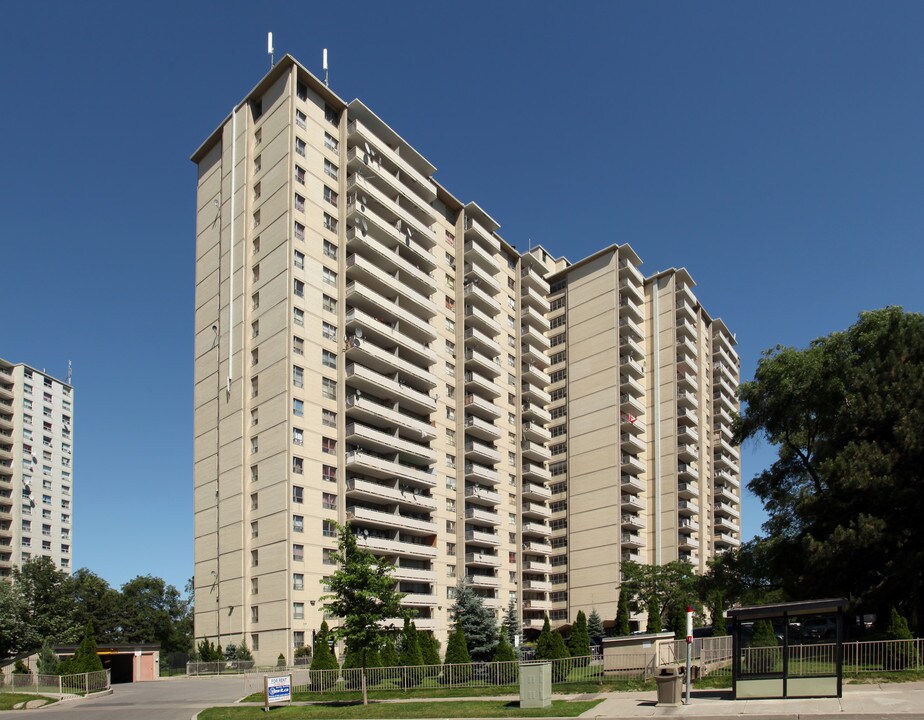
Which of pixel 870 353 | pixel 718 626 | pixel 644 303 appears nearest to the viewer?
pixel 870 353

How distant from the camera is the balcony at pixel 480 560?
8019 cm

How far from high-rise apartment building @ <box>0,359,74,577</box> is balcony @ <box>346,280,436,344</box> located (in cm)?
8015

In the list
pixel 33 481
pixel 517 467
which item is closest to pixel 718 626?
pixel 517 467

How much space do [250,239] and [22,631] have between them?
33480 mm

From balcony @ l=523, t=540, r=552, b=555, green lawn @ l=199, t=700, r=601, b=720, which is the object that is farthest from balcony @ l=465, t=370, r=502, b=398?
green lawn @ l=199, t=700, r=601, b=720

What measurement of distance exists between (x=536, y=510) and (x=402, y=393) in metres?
27.1

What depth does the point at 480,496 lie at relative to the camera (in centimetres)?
8194

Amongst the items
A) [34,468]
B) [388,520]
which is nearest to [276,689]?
[388,520]

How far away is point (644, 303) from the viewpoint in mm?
109250

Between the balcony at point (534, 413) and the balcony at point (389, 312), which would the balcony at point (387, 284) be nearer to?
the balcony at point (389, 312)

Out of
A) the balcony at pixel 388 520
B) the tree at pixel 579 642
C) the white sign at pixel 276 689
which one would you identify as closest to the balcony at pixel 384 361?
the balcony at pixel 388 520

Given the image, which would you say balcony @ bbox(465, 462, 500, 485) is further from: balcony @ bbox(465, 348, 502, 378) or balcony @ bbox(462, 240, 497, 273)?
balcony @ bbox(462, 240, 497, 273)

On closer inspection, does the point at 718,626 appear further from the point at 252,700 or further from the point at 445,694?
the point at 252,700

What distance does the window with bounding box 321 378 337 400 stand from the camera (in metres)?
66.9
